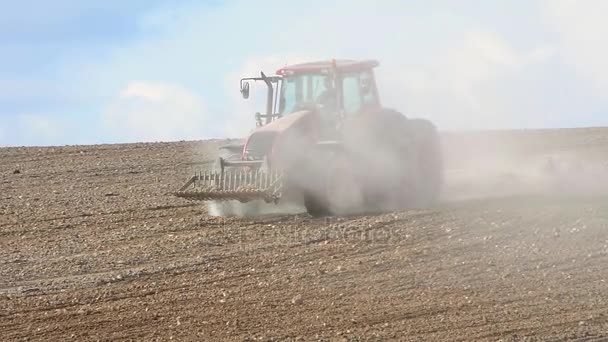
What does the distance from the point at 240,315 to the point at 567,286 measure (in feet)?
9.67

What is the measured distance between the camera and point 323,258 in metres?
10.6

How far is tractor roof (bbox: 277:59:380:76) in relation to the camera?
48.4 feet

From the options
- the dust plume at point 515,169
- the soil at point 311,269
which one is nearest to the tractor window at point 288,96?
the soil at point 311,269

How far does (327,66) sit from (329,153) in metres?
1.55

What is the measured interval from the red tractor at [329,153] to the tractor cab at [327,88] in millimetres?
14

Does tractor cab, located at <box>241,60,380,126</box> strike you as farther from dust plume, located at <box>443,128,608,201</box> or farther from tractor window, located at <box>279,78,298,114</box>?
dust plume, located at <box>443,128,608,201</box>

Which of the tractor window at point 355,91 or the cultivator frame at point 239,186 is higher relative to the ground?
the tractor window at point 355,91

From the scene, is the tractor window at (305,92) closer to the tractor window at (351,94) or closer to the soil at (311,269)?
the tractor window at (351,94)

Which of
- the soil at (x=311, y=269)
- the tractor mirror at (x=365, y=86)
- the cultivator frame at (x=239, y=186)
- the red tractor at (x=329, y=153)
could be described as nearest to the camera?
the soil at (x=311, y=269)

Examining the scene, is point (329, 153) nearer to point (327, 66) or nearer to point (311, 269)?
point (327, 66)

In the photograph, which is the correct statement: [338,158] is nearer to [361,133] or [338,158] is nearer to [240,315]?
[361,133]

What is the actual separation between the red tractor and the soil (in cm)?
46

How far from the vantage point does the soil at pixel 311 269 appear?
7.91 m

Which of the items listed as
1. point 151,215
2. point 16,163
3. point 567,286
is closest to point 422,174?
point 151,215
